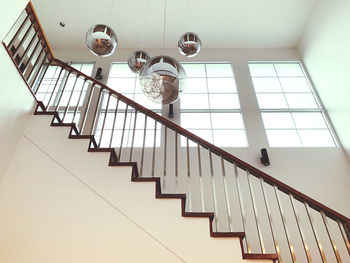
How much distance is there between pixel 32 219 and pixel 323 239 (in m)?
3.67

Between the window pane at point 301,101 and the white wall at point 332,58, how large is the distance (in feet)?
0.61

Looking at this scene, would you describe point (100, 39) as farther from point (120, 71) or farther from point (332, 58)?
point (332, 58)

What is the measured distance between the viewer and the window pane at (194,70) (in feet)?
16.5

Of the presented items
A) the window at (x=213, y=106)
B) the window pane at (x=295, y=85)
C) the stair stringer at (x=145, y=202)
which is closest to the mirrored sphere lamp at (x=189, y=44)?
the stair stringer at (x=145, y=202)

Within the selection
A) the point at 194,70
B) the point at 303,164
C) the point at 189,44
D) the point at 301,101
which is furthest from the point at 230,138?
the point at 189,44

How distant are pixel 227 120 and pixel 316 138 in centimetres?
164

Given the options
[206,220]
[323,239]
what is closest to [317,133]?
[323,239]

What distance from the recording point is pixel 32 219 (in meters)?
2.19

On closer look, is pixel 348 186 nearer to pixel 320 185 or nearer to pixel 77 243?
pixel 320 185

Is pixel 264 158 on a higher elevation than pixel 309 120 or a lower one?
lower

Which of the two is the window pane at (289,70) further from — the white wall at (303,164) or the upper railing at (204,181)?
the upper railing at (204,181)

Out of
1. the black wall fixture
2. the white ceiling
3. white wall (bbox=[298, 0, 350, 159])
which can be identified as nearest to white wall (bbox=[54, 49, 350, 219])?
the black wall fixture

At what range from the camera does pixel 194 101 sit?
15.1 feet

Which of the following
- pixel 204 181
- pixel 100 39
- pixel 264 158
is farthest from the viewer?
pixel 264 158
